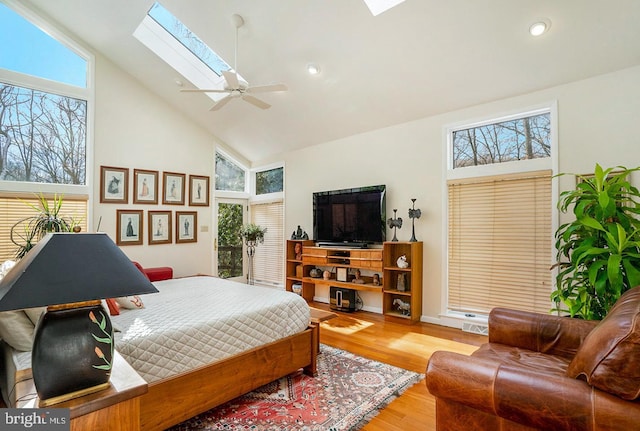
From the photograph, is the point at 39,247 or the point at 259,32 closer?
the point at 39,247

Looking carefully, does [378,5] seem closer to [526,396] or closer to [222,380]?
[526,396]

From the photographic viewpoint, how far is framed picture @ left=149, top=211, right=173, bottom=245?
18.1 ft

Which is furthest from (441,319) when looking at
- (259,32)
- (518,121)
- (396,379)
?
(259,32)

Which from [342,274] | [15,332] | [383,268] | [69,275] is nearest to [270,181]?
[342,274]

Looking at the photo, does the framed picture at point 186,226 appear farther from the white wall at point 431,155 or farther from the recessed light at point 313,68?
the recessed light at point 313,68

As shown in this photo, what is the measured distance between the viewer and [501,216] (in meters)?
3.90

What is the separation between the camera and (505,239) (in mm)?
3861

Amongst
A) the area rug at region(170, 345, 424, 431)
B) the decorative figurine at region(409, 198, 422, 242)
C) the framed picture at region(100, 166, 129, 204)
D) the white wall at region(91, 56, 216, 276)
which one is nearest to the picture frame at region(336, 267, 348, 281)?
the decorative figurine at region(409, 198, 422, 242)

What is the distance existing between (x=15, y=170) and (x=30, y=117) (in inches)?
30.6

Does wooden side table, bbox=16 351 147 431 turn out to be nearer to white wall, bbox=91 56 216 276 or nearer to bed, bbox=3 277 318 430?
bed, bbox=3 277 318 430

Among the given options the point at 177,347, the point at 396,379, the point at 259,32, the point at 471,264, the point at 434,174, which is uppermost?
the point at 259,32

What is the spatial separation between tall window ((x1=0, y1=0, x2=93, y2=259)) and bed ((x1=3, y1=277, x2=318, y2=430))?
2.98 metres

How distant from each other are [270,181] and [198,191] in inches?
56.5

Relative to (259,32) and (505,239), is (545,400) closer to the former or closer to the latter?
→ (505,239)
